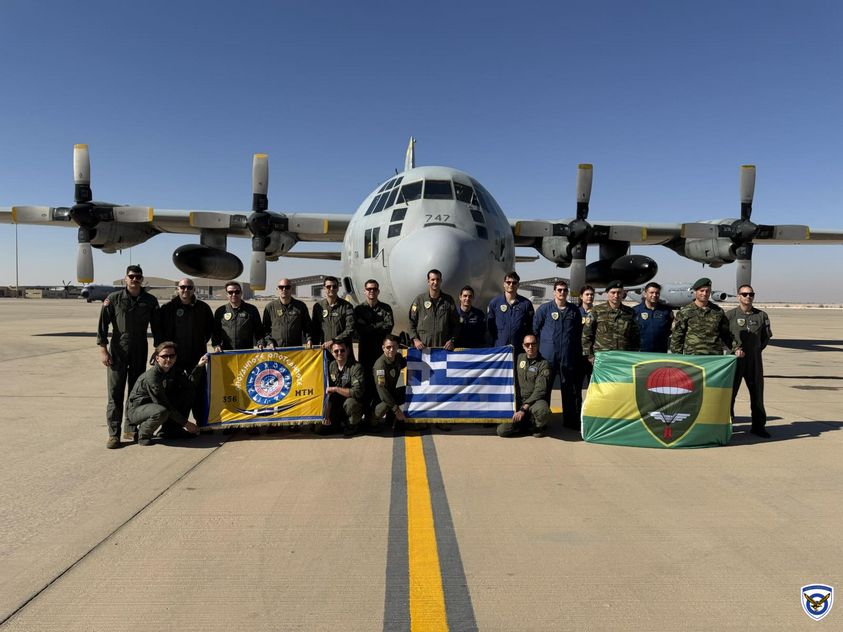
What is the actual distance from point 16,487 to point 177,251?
37.1ft

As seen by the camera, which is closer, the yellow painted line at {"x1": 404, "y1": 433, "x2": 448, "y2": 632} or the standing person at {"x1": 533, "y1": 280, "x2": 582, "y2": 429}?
the yellow painted line at {"x1": 404, "y1": 433, "x2": 448, "y2": 632}

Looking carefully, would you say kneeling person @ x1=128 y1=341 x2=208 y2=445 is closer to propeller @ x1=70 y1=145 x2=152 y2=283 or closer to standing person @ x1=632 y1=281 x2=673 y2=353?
standing person @ x1=632 y1=281 x2=673 y2=353

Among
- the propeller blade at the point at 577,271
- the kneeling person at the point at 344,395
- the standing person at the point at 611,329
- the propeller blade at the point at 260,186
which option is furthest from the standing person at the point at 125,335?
the propeller blade at the point at 577,271

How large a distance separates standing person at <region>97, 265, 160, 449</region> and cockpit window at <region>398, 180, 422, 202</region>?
464 cm

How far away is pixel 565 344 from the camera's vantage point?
657cm

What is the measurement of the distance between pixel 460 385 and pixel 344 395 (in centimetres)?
147

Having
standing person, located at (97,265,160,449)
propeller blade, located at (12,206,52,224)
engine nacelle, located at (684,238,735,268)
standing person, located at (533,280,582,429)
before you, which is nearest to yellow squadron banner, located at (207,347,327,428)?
standing person, located at (97,265,160,449)

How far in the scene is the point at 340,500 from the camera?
4031 mm

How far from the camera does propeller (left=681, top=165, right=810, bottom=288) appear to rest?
629 inches

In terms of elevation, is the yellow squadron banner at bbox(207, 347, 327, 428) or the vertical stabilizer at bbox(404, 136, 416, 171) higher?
the vertical stabilizer at bbox(404, 136, 416, 171)

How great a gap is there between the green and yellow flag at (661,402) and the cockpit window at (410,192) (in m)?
4.73

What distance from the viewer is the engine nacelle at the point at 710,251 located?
16719 mm

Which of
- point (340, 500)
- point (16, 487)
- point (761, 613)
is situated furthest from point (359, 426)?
point (761, 613)

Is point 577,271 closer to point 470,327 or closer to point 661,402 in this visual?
point 470,327
